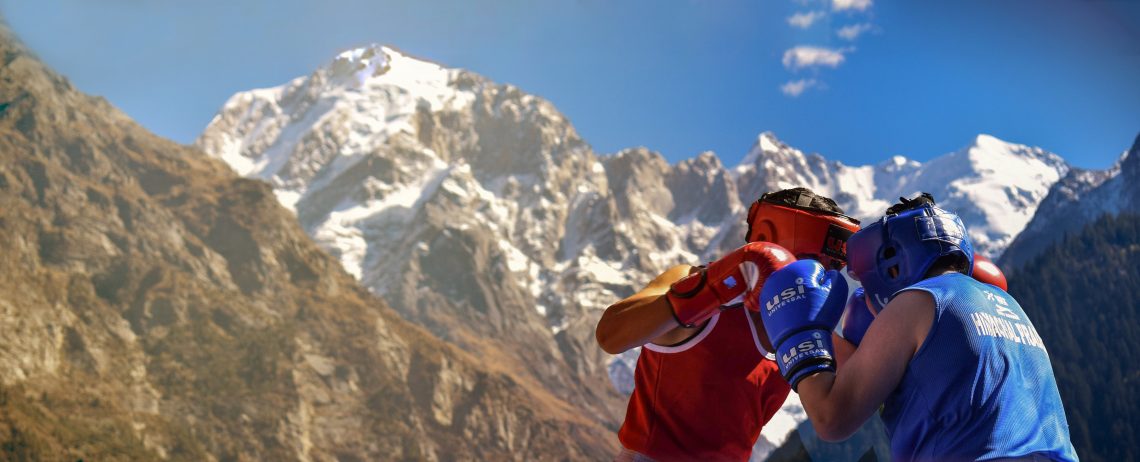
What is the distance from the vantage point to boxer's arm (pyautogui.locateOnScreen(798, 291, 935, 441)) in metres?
3.38

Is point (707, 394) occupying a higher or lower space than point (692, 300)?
lower

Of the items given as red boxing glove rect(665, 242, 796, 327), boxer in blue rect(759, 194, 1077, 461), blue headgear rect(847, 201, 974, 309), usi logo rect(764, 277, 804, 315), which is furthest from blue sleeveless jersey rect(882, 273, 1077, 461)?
red boxing glove rect(665, 242, 796, 327)

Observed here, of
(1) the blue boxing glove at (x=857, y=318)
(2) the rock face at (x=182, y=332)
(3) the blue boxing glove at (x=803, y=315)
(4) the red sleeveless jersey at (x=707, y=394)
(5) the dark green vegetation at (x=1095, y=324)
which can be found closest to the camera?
(3) the blue boxing glove at (x=803, y=315)

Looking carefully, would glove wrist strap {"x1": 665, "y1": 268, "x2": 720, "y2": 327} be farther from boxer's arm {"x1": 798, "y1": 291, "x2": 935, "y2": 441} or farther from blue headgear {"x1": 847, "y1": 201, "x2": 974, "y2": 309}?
boxer's arm {"x1": 798, "y1": 291, "x2": 935, "y2": 441}

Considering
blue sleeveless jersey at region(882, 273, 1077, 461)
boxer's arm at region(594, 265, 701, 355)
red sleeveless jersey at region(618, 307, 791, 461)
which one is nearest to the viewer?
blue sleeveless jersey at region(882, 273, 1077, 461)

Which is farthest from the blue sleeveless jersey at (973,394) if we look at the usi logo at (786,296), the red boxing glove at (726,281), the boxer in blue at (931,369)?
Answer: the red boxing glove at (726,281)

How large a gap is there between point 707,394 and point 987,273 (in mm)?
1627

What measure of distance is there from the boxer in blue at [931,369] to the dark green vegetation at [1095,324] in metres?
120

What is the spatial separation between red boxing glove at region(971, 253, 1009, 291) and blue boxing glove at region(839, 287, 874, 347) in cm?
50

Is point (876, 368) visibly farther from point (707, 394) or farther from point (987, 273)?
point (707, 394)

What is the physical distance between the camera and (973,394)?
3.31 metres

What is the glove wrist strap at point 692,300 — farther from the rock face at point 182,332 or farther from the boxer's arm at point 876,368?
the rock face at point 182,332

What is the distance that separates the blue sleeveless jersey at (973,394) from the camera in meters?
3.31

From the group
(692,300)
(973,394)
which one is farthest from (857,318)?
(973,394)
